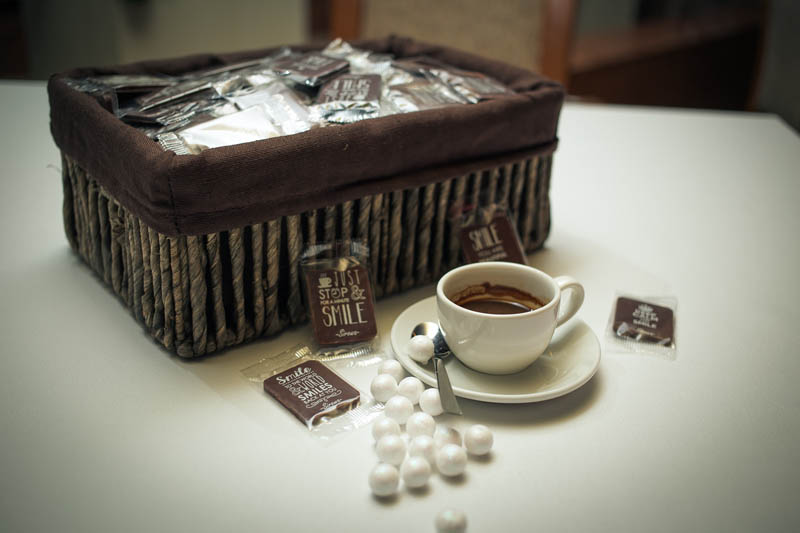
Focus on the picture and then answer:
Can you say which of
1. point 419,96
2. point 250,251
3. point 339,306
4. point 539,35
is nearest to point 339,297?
point 339,306

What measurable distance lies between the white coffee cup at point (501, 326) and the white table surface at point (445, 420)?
0.18 feet

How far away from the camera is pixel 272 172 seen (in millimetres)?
869

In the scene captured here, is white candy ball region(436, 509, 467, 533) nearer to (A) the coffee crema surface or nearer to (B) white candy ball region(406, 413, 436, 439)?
(B) white candy ball region(406, 413, 436, 439)

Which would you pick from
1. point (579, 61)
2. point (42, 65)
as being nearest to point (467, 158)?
point (579, 61)

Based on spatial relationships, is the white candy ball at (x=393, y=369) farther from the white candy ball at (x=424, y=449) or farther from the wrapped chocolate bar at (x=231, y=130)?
the wrapped chocolate bar at (x=231, y=130)

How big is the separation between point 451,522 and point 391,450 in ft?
0.34

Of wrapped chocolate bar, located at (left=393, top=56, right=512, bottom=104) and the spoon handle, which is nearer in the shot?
the spoon handle

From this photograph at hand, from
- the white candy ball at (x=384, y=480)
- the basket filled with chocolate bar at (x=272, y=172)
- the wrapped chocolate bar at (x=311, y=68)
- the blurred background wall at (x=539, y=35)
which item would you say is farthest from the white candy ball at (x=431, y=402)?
the blurred background wall at (x=539, y=35)

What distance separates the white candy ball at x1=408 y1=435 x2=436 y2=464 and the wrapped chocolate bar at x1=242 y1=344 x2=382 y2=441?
76 millimetres

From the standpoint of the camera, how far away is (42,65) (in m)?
3.10

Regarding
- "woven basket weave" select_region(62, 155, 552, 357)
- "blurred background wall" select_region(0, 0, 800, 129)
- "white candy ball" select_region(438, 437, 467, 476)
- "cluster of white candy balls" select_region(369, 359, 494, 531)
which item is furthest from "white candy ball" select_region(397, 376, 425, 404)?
"blurred background wall" select_region(0, 0, 800, 129)

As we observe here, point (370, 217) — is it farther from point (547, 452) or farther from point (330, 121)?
point (547, 452)

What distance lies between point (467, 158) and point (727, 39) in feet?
7.49

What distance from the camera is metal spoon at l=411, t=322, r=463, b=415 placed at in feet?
2.65
